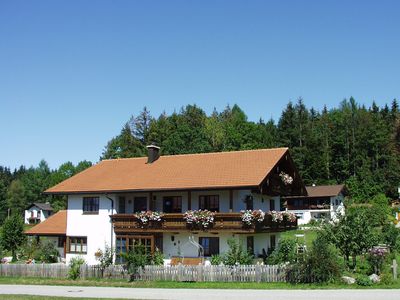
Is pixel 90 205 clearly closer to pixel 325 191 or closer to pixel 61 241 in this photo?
pixel 61 241

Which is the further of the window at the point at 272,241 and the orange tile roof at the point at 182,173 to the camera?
the window at the point at 272,241

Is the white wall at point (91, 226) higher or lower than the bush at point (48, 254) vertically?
higher

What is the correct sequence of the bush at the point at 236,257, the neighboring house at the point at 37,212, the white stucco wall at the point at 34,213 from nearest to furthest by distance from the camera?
the bush at the point at 236,257 → the neighboring house at the point at 37,212 → the white stucco wall at the point at 34,213

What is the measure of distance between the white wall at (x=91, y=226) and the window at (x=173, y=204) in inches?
163

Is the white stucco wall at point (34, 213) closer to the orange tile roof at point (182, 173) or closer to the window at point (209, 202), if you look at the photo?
the orange tile roof at point (182, 173)

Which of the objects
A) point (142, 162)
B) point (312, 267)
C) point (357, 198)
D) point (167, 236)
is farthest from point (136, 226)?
point (357, 198)

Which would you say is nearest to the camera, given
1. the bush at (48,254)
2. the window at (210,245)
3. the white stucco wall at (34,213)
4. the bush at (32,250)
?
the window at (210,245)

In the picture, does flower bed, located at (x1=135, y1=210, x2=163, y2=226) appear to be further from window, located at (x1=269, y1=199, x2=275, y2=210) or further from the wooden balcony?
window, located at (x1=269, y1=199, x2=275, y2=210)

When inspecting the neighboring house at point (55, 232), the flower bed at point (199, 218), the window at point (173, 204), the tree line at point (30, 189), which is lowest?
the neighboring house at point (55, 232)

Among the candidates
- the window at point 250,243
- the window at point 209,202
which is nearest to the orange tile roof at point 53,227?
the window at point 209,202

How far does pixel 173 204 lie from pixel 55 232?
34.6 feet

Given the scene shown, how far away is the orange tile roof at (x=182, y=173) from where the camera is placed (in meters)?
30.6

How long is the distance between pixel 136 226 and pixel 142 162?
7839 millimetres

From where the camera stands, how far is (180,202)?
1292 inches
